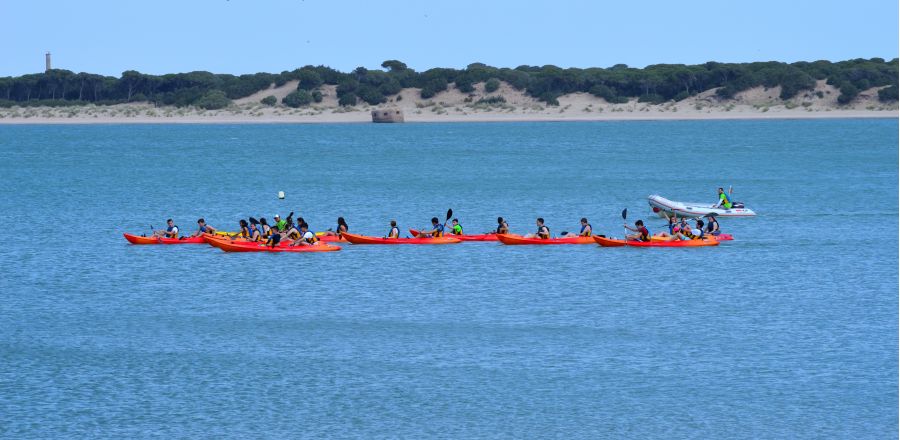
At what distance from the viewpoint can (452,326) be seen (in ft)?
130

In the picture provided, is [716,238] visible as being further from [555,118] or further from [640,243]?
[555,118]

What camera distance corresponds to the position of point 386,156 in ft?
411

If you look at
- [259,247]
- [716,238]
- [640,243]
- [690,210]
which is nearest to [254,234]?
[259,247]

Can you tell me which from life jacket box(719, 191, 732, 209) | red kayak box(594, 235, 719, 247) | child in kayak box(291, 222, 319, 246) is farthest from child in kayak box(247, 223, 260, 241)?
life jacket box(719, 191, 732, 209)

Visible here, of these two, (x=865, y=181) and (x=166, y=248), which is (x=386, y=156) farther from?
(x=166, y=248)

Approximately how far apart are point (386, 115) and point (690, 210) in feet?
417

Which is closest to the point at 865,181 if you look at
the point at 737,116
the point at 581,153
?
the point at 581,153

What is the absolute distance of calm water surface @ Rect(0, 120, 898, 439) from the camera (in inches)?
1214

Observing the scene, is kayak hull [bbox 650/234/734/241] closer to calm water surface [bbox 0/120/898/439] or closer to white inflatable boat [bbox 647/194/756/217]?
calm water surface [bbox 0/120/898/439]

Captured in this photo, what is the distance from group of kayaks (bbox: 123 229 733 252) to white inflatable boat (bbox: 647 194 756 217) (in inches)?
279

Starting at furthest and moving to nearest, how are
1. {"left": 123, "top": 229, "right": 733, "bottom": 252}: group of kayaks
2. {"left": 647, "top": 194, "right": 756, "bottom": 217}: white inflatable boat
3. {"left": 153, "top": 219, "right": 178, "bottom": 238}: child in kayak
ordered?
{"left": 647, "top": 194, "right": 756, "bottom": 217}: white inflatable boat → {"left": 153, "top": 219, "right": 178, "bottom": 238}: child in kayak → {"left": 123, "top": 229, "right": 733, "bottom": 252}: group of kayaks

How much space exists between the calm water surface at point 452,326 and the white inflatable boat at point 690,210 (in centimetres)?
67

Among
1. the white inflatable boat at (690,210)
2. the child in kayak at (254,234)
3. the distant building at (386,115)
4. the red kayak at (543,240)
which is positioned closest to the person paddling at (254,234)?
the child in kayak at (254,234)

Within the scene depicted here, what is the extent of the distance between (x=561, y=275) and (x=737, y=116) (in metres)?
139
